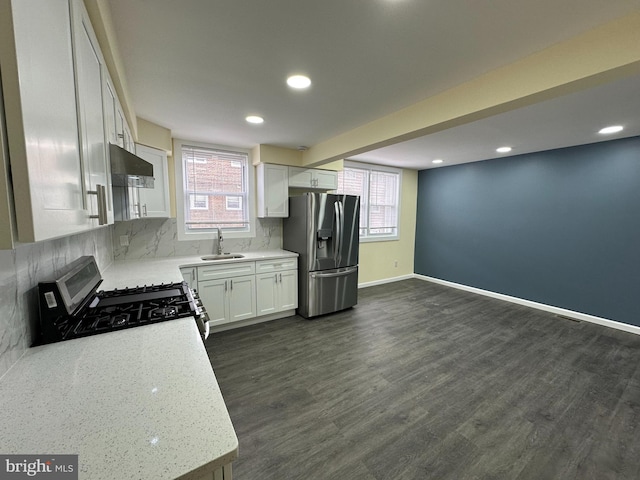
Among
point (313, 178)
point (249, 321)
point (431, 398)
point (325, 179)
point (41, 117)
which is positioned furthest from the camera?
point (325, 179)

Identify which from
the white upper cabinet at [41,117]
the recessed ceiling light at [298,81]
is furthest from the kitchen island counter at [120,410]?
the recessed ceiling light at [298,81]

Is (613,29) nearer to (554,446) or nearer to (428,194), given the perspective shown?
(554,446)

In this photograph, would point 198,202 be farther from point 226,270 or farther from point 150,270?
point 150,270

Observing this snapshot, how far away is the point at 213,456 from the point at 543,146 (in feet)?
16.1

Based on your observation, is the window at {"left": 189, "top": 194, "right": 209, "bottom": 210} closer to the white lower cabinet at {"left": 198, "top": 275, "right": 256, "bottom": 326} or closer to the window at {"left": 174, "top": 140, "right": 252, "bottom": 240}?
the window at {"left": 174, "top": 140, "right": 252, "bottom": 240}

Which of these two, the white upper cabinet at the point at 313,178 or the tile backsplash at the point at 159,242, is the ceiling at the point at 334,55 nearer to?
the white upper cabinet at the point at 313,178

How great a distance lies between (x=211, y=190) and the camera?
362cm

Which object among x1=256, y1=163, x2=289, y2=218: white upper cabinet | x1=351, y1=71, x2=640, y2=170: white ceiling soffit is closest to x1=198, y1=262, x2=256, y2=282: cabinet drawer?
x1=256, y1=163, x2=289, y2=218: white upper cabinet

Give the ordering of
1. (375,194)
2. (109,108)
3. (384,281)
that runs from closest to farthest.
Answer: (109,108), (375,194), (384,281)

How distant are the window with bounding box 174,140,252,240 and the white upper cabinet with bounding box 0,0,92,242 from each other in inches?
109

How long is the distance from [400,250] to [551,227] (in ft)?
8.39

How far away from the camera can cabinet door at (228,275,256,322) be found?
321 centimetres

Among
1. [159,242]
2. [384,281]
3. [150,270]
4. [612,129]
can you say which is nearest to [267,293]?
[150,270]

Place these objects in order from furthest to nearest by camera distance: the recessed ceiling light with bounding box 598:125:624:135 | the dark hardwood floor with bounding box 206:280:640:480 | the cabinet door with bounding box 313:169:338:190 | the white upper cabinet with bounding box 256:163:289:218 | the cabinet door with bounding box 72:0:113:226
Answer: the cabinet door with bounding box 313:169:338:190 → the white upper cabinet with bounding box 256:163:289:218 → the recessed ceiling light with bounding box 598:125:624:135 → the dark hardwood floor with bounding box 206:280:640:480 → the cabinet door with bounding box 72:0:113:226
